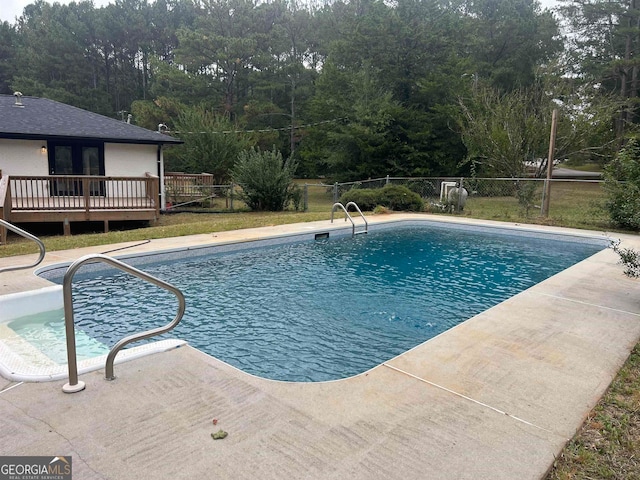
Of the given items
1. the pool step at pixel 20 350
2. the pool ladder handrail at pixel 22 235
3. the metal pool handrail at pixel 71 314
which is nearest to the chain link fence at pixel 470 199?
the pool ladder handrail at pixel 22 235

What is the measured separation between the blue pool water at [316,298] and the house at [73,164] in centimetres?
471

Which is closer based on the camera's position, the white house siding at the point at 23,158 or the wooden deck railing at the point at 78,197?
the wooden deck railing at the point at 78,197

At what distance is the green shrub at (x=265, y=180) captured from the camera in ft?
47.9

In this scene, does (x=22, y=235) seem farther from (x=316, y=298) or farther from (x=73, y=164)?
(x=73, y=164)

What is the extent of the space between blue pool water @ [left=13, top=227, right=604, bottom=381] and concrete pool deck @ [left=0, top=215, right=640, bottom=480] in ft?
2.89

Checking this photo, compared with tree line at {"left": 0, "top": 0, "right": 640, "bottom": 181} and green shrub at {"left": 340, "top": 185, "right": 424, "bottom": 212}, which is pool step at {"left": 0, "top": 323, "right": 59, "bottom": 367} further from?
tree line at {"left": 0, "top": 0, "right": 640, "bottom": 181}

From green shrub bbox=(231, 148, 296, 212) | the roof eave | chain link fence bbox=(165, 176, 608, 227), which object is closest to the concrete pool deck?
chain link fence bbox=(165, 176, 608, 227)

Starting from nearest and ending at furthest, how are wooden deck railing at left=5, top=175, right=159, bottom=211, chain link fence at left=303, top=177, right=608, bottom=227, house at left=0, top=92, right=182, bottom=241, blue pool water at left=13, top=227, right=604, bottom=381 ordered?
blue pool water at left=13, top=227, right=604, bottom=381, wooden deck railing at left=5, top=175, right=159, bottom=211, house at left=0, top=92, right=182, bottom=241, chain link fence at left=303, top=177, right=608, bottom=227

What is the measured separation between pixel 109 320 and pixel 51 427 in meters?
2.77

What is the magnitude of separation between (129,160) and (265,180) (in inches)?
174

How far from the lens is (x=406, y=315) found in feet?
17.6

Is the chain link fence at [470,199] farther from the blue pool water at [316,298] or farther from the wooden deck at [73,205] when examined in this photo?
the blue pool water at [316,298]

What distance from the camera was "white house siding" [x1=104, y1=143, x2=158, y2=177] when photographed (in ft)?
45.7

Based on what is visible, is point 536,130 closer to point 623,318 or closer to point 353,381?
point 623,318
